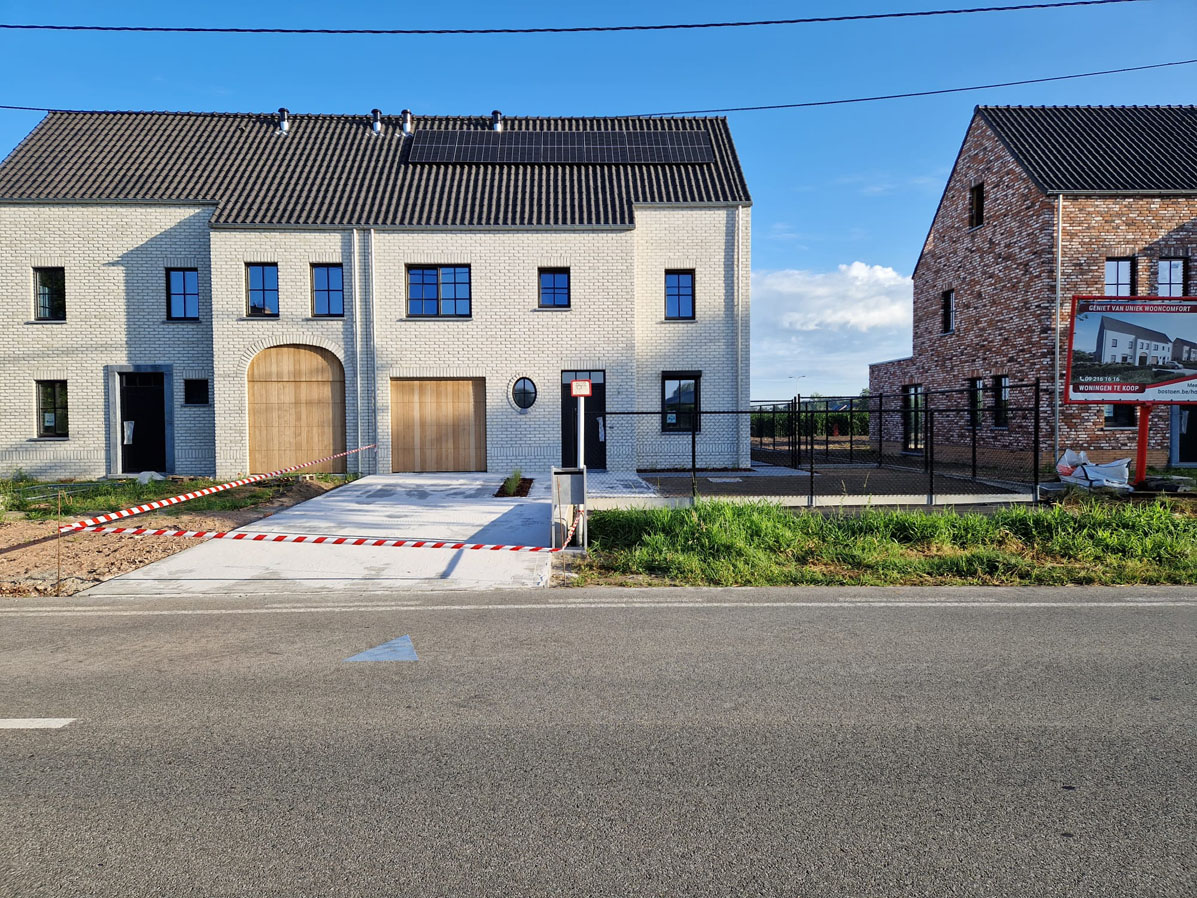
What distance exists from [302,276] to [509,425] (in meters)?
6.26

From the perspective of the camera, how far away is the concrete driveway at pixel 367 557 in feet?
26.7

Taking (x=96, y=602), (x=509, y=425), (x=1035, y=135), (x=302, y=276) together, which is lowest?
(x=96, y=602)

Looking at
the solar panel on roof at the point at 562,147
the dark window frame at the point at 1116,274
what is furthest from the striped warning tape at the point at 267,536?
the dark window frame at the point at 1116,274

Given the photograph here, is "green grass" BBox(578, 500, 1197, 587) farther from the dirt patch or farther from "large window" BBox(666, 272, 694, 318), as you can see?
"large window" BBox(666, 272, 694, 318)

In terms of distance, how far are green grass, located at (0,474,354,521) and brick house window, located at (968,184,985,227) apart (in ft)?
65.1

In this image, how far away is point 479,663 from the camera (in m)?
5.30

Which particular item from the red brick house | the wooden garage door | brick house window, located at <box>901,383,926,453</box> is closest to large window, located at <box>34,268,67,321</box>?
the wooden garage door

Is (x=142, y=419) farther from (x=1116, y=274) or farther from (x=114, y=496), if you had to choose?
(x=1116, y=274)

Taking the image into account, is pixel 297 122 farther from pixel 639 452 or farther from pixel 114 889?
pixel 114 889

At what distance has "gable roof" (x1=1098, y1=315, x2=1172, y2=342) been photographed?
42.9ft

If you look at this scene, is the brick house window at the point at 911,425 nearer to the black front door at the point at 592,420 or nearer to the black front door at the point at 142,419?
the black front door at the point at 592,420

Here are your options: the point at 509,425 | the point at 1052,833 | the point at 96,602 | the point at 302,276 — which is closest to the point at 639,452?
the point at 509,425

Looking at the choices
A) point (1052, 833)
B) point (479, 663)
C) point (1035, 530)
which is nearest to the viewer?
point (1052, 833)

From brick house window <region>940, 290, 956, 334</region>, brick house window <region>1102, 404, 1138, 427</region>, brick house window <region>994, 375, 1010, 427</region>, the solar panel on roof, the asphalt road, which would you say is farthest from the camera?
brick house window <region>940, 290, 956, 334</region>
